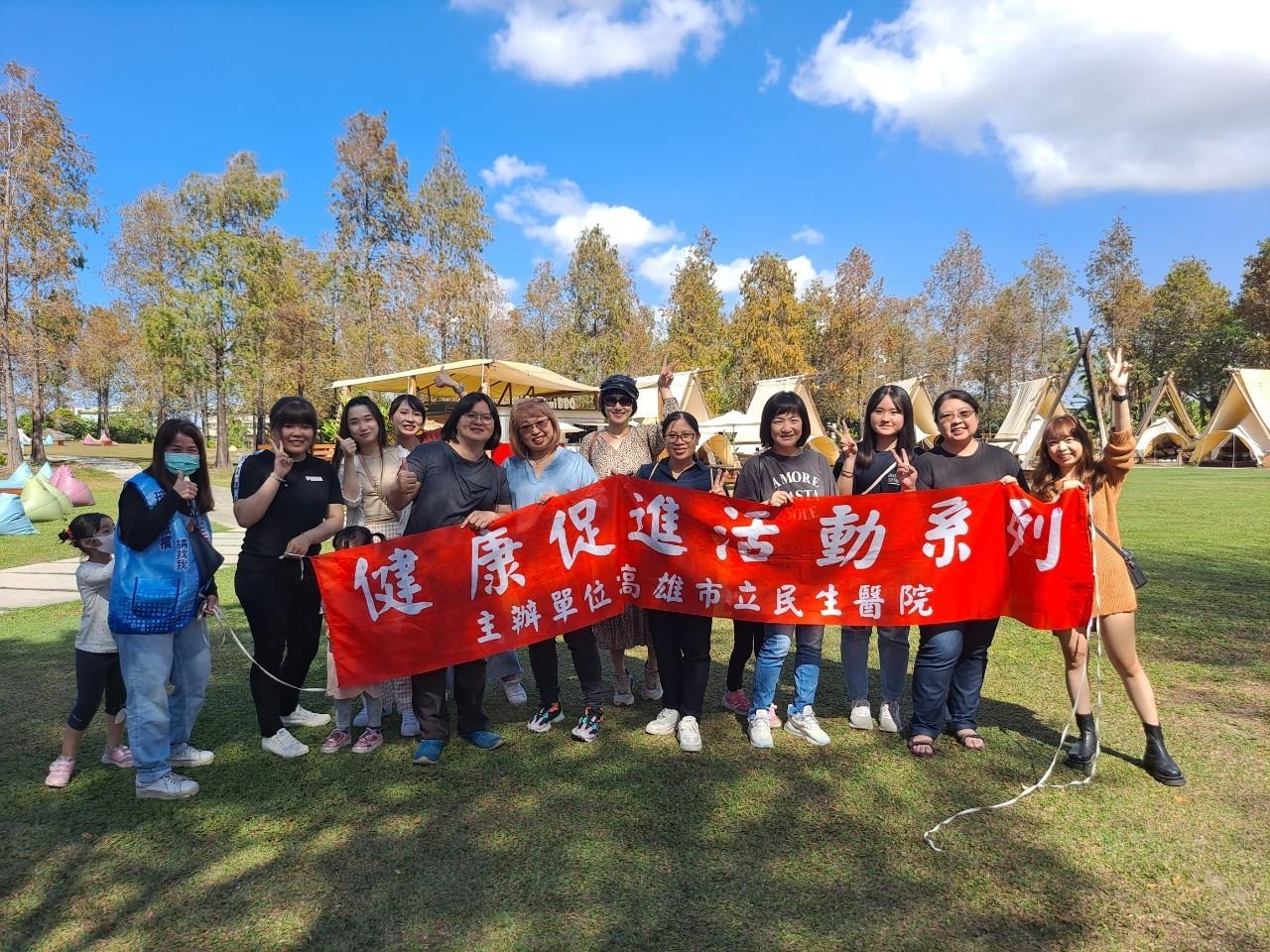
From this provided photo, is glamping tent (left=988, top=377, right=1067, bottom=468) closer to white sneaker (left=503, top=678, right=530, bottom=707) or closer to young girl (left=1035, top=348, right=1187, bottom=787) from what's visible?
young girl (left=1035, top=348, right=1187, bottom=787)

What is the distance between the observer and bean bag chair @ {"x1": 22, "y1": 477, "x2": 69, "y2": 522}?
12805 mm

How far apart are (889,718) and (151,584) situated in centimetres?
377

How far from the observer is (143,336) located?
27047 mm

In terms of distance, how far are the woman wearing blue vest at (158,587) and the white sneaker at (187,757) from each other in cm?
22

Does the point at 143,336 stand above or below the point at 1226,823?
above

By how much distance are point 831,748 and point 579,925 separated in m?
1.85

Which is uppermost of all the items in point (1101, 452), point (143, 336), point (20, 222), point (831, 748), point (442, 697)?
point (20, 222)

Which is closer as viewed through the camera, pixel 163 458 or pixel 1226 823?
pixel 1226 823

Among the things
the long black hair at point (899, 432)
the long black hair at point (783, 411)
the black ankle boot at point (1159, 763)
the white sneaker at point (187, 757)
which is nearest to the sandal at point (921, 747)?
the black ankle boot at point (1159, 763)

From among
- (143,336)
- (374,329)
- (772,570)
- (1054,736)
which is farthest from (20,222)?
(1054,736)

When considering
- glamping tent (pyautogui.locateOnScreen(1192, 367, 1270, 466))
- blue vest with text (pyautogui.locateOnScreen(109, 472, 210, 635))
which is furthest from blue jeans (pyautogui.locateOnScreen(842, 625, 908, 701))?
glamping tent (pyautogui.locateOnScreen(1192, 367, 1270, 466))

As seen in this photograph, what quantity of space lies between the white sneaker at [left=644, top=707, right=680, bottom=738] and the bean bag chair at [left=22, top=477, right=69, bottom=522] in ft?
44.6

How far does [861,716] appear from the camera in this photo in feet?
13.5

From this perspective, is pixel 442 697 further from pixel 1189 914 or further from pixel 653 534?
pixel 1189 914
